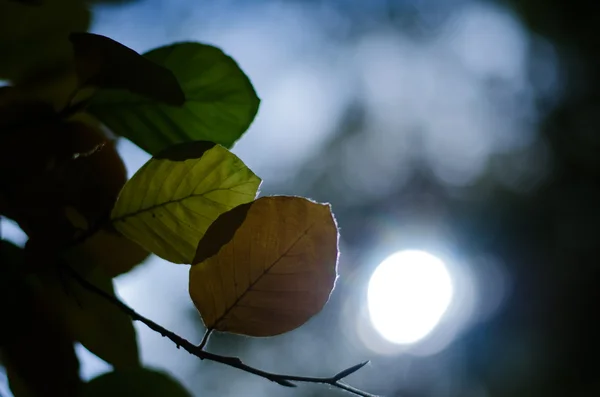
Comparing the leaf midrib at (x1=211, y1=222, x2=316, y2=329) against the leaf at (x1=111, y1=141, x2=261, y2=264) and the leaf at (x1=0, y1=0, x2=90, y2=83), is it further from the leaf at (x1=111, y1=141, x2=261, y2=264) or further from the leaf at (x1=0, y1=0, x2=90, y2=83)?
the leaf at (x1=0, y1=0, x2=90, y2=83)

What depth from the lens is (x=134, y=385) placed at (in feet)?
0.60

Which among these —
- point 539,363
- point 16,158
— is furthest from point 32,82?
point 539,363

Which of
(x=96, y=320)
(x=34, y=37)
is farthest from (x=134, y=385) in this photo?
(x=34, y=37)

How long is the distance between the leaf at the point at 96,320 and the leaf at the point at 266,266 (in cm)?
4

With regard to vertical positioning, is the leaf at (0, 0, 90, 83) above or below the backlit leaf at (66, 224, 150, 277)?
above

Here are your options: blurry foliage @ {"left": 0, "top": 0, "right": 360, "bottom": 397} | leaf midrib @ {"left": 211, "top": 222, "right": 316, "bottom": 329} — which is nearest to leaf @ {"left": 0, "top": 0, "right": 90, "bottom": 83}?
blurry foliage @ {"left": 0, "top": 0, "right": 360, "bottom": 397}

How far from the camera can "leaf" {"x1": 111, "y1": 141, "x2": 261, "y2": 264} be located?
176 mm

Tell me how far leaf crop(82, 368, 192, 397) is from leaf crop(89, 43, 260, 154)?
0.08 metres

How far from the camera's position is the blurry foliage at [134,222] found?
0.17 metres

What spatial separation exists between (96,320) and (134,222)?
4 centimetres

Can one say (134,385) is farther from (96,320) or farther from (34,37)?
(34,37)

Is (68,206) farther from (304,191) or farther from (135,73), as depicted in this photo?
(304,191)

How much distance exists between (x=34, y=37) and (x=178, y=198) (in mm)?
96

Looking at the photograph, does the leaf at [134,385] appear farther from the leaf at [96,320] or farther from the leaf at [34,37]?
the leaf at [34,37]
